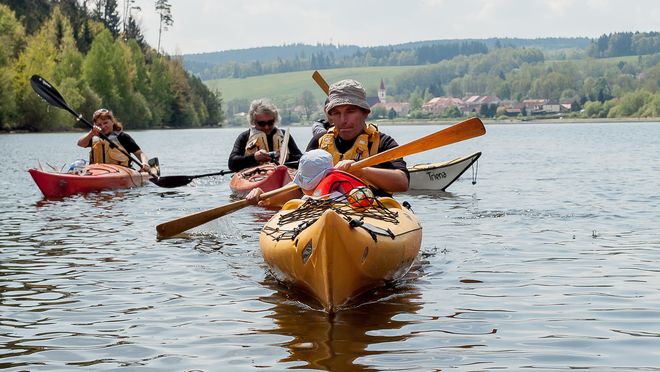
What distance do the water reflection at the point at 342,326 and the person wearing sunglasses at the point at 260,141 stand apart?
7987 mm

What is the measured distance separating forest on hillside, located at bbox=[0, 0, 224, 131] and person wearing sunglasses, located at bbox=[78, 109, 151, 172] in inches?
2106

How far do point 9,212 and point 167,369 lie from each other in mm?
10832

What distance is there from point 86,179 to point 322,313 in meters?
11.6

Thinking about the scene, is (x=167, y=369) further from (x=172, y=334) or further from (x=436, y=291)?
(x=436, y=291)

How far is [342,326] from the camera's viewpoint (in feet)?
23.5

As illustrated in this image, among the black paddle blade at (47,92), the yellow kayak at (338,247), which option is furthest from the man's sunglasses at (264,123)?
the yellow kayak at (338,247)

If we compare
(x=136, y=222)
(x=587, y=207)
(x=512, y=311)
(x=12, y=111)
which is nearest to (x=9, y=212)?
(x=136, y=222)

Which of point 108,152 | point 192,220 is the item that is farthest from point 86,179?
point 192,220

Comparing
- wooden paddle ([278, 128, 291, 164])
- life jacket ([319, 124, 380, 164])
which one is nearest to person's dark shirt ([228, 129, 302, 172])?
wooden paddle ([278, 128, 291, 164])

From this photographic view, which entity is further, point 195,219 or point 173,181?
point 173,181

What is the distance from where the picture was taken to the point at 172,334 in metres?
7.05

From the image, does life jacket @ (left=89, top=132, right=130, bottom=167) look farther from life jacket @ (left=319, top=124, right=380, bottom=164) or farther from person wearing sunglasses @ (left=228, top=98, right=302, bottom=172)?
life jacket @ (left=319, top=124, right=380, bottom=164)

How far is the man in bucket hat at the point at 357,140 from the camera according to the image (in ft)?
28.9

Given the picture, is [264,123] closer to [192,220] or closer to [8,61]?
[192,220]
